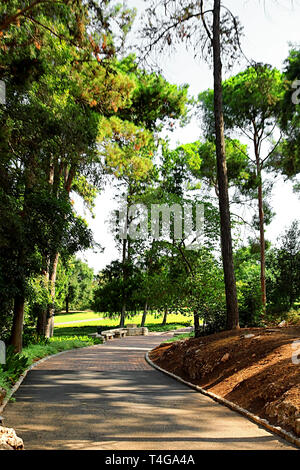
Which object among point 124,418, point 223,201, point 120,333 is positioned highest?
point 223,201

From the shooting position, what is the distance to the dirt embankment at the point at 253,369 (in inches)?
247

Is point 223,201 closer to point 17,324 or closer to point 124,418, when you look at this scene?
point 17,324

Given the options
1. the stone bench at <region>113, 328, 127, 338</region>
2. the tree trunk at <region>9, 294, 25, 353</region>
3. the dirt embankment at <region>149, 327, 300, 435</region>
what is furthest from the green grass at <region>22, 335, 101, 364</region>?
the stone bench at <region>113, 328, 127, 338</region>

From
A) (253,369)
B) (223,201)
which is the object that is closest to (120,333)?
(223,201)

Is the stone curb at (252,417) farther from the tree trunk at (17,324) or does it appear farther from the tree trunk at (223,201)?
the tree trunk at (17,324)

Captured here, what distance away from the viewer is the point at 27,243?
1265 cm

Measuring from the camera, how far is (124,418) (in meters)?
6.43

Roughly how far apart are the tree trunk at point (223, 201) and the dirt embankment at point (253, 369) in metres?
1.16

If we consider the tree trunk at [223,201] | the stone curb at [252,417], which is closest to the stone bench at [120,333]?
the tree trunk at [223,201]

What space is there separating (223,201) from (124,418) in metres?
8.71

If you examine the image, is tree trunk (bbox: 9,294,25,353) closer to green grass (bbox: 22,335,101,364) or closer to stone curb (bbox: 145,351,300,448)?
green grass (bbox: 22,335,101,364)

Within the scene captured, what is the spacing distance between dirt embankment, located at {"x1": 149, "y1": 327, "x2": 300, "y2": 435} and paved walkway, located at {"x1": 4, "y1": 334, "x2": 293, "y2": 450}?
1.32 ft

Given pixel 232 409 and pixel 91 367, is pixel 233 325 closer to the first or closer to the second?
pixel 91 367
